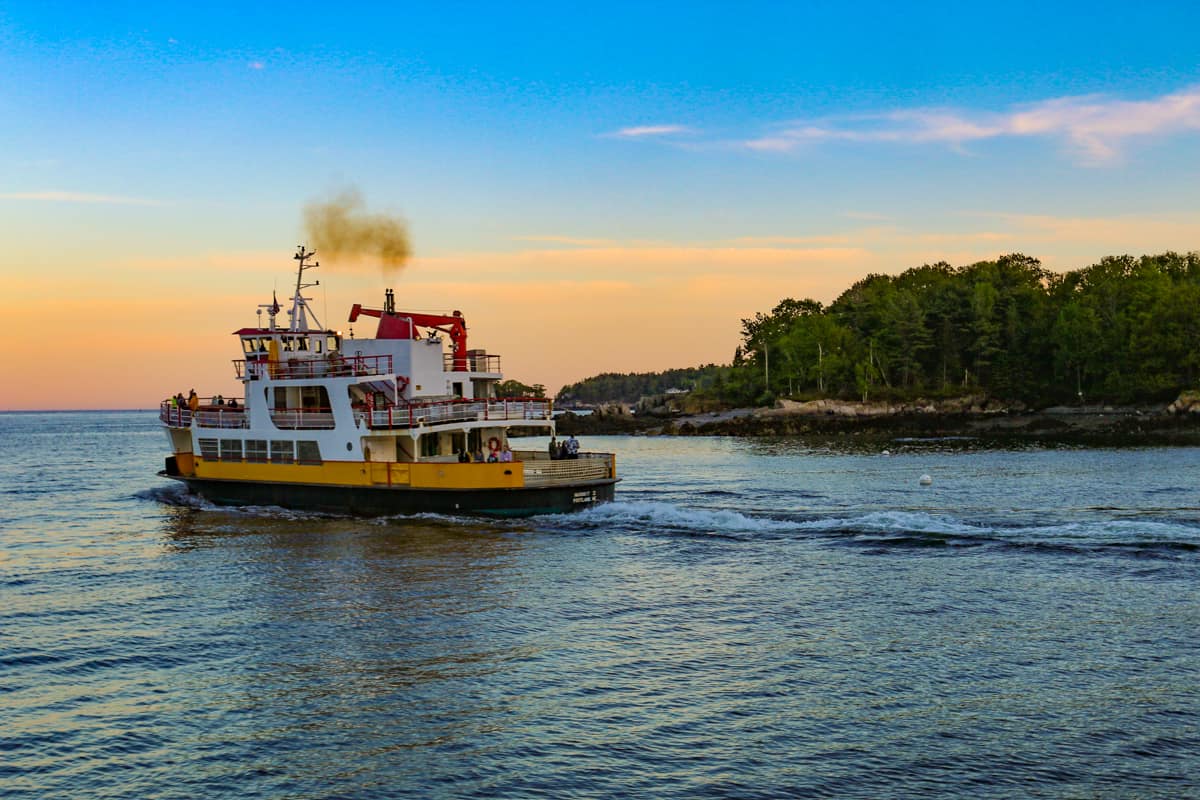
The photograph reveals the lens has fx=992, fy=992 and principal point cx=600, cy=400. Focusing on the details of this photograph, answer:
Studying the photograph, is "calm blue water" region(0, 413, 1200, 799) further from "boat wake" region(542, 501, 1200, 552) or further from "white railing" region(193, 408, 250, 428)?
"white railing" region(193, 408, 250, 428)

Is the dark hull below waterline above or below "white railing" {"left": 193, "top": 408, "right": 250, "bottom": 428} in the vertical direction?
below

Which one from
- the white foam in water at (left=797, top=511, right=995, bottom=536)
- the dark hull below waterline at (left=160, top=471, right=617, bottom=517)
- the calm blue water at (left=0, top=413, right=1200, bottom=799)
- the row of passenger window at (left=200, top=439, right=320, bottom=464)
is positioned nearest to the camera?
the calm blue water at (left=0, top=413, right=1200, bottom=799)

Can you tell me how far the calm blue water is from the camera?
515 inches

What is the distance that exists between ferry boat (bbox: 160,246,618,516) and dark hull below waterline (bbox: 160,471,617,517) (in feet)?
0.16

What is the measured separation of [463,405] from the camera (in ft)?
120

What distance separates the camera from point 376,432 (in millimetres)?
35656

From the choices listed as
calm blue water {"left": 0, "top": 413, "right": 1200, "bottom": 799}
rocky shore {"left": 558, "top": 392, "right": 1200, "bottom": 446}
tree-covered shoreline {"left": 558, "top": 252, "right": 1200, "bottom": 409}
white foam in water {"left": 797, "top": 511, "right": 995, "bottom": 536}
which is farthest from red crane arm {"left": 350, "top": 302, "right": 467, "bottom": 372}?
tree-covered shoreline {"left": 558, "top": 252, "right": 1200, "bottom": 409}

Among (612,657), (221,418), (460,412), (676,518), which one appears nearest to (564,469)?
(676,518)

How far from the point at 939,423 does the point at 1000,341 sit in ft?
103

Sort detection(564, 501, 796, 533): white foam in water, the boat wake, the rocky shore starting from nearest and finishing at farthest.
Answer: the boat wake
detection(564, 501, 796, 533): white foam in water
the rocky shore

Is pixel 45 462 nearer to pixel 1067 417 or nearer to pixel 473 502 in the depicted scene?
pixel 473 502

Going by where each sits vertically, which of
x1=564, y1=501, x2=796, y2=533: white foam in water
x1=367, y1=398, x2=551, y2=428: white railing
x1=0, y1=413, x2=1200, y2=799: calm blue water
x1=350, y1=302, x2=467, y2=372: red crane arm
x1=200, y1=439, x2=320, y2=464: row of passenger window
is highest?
x1=350, y1=302, x2=467, y2=372: red crane arm

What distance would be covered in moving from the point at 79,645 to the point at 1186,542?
90.3 ft

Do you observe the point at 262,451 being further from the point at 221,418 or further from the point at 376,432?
the point at 376,432
